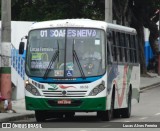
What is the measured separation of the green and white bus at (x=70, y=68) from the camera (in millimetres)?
18125

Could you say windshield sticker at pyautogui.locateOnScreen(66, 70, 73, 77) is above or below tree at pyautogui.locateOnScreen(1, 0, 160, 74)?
below

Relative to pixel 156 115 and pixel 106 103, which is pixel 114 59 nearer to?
pixel 106 103

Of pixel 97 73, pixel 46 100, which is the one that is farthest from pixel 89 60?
pixel 46 100

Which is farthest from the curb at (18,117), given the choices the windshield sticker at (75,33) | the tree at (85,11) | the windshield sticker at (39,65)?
the tree at (85,11)

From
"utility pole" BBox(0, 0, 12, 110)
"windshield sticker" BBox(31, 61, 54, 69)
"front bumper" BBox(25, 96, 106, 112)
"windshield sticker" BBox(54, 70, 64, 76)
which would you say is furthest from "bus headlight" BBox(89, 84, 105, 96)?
"utility pole" BBox(0, 0, 12, 110)

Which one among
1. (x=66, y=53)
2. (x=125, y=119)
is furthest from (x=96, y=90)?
(x=125, y=119)

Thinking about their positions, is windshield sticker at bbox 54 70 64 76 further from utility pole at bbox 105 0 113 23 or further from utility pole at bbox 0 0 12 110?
utility pole at bbox 105 0 113 23

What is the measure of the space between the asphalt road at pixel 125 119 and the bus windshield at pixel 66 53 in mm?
1375

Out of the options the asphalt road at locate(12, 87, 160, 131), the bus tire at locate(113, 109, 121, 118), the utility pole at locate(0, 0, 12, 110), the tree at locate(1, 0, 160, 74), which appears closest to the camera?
the asphalt road at locate(12, 87, 160, 131)

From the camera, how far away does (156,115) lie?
22.3 m

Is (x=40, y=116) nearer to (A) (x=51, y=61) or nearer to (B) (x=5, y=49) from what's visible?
(A) (x=51, y=61)

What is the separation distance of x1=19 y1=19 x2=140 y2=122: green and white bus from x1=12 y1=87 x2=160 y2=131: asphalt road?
39 cm

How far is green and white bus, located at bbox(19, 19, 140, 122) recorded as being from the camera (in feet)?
59.5

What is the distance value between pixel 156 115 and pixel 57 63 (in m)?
5.30
